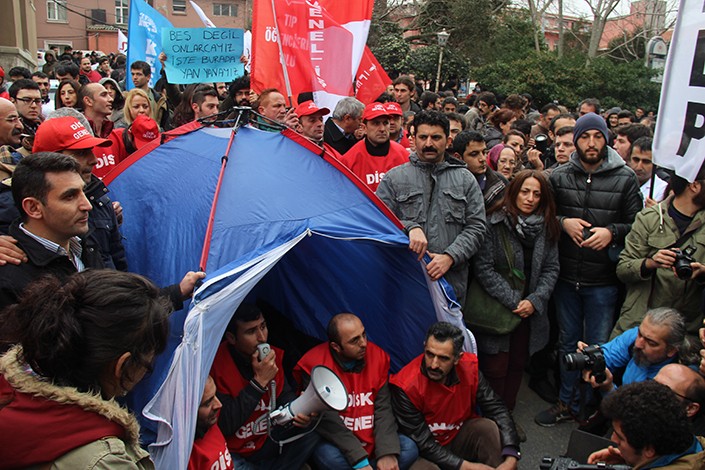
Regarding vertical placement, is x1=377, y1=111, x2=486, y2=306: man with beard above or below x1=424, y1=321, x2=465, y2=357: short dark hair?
above

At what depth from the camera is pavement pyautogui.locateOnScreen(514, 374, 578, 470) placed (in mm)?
4148

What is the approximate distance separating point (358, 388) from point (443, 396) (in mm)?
522

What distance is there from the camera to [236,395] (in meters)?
3.53

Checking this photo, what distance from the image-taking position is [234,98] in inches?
264

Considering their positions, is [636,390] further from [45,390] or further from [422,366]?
[45,390]

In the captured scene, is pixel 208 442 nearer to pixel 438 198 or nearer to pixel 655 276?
pixel 438 198

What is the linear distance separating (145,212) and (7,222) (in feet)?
3.73

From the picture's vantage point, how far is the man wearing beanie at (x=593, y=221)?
4.30 m

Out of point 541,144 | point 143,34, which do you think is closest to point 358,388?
point 541,144

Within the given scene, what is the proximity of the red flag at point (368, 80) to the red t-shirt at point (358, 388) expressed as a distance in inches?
145

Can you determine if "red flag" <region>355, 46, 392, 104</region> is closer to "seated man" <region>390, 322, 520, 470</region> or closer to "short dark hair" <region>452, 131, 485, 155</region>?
"short dark hair" <region>452, 131, 485, 155</region>

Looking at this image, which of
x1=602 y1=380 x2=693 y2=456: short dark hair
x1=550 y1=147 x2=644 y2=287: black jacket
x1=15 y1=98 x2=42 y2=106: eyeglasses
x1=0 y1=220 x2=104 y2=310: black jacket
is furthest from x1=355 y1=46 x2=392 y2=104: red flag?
x1=602 y1=380 x2=693 y2=456: short dark hair

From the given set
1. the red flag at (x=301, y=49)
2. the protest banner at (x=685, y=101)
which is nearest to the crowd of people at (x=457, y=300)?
the protest banner at (x=685, y=101)

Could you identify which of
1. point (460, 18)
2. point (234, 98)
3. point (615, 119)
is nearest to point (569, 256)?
point (234, 98)
